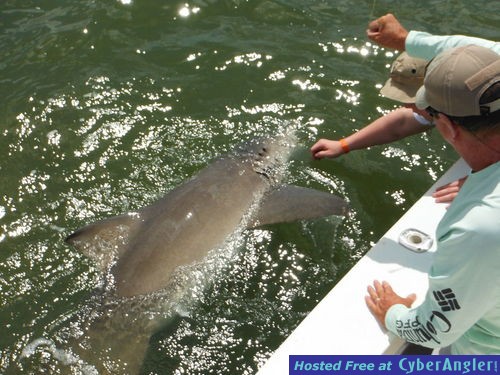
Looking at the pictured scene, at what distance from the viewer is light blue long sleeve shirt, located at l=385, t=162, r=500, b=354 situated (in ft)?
6.06

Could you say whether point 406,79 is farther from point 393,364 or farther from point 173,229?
point 393,364

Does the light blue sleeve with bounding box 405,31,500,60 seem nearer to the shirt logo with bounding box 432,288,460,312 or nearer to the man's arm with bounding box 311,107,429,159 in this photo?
the man's arm with bounding box 311,107,429,159

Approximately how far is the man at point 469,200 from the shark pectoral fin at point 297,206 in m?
2.59

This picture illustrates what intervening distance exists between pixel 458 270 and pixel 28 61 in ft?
22.6

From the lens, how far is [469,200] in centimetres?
198

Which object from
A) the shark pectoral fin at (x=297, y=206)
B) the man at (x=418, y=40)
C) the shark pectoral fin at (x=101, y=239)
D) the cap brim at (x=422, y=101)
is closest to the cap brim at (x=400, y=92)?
the man at (x=418, y=40)

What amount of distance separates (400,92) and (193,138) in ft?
7.59

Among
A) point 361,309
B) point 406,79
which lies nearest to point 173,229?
point 361,309

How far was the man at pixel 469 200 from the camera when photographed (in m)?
1.86

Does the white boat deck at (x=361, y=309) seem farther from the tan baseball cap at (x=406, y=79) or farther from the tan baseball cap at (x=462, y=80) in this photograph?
the tan baseball cap at (x=406, y=79)

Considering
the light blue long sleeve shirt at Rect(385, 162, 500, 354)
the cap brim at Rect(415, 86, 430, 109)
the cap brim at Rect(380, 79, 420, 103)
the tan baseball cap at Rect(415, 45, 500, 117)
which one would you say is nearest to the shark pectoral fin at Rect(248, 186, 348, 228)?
the cap brim at Rect(380, 79, 420, 103)

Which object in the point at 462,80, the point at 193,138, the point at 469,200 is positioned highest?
the point at 462,80

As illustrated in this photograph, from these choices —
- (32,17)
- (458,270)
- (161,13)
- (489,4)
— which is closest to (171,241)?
(458,270)

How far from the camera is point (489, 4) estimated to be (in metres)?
8.33
